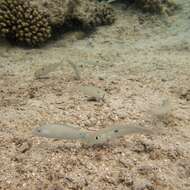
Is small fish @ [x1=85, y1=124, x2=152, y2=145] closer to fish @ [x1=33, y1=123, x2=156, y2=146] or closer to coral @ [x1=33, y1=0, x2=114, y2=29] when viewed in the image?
fish @ [x1=33, y1=123, x2=156, y2=146]

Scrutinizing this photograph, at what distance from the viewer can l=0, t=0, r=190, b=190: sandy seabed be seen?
3.37 m

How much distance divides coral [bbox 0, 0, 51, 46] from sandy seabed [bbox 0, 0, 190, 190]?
13.7 inches

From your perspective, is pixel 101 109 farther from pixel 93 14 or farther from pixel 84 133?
pixel 93 14

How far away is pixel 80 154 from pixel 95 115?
39.3 inches

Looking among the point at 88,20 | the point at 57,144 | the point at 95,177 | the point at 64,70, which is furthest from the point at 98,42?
the point at 95,177

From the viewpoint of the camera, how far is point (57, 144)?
388cm

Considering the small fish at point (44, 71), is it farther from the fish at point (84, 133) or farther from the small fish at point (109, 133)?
the small fish at point (109, 133)

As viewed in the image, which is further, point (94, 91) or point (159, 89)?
point (159, 89)

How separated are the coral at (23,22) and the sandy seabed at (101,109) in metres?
0.35

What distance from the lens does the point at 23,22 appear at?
25.6ft

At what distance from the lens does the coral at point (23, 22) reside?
303 inches

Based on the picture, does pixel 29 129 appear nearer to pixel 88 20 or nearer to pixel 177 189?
pixel 177 189

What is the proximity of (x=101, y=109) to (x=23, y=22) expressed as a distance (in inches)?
165

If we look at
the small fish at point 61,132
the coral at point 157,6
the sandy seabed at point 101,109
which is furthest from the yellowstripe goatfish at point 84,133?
the coral at point 157,6
